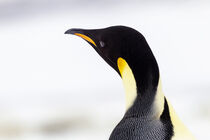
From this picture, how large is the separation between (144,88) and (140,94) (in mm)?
15

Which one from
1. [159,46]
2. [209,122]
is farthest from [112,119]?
[159,46]

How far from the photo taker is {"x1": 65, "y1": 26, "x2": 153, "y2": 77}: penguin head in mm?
717

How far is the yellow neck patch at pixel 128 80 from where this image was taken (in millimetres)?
743

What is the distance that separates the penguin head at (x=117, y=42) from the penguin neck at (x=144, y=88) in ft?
0.05

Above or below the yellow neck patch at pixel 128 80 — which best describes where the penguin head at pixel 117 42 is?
above

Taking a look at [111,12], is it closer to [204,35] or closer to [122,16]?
[122,16]

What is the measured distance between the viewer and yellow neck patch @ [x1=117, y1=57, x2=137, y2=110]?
2.44 ft

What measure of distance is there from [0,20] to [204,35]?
1.95m

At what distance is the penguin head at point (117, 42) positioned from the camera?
72 cm

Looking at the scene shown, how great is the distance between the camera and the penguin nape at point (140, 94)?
71cm

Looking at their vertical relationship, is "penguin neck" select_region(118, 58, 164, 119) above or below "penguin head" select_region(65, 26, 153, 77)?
below

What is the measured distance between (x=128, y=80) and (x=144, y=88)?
4 cm

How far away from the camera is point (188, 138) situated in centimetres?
72

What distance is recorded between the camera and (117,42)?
2.45ft
